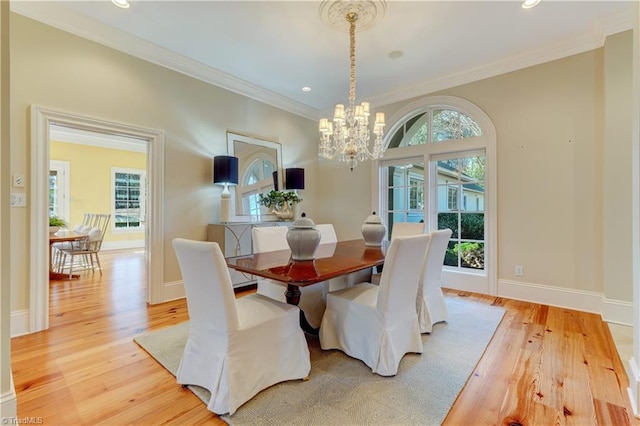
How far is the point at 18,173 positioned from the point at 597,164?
5.48 meters

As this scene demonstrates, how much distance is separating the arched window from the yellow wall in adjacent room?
22.2 ft

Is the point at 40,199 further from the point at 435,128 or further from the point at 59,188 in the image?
the point at 59,188

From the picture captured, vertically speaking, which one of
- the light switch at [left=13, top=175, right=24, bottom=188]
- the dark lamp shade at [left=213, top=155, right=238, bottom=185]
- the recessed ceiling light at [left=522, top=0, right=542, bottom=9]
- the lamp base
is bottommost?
the lamp base

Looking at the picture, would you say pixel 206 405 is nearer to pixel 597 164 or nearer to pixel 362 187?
pixel 362 187

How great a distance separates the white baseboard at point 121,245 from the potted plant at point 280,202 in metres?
5.28

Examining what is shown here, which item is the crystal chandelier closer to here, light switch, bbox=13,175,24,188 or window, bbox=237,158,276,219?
window, bbox=237,158,276,219

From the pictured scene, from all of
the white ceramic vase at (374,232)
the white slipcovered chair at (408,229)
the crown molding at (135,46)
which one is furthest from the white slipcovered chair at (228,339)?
the crown molding at (135,46)

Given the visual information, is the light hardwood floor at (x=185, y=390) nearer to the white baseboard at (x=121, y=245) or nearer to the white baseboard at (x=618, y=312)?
the white baseboard at (x=618, y=312)

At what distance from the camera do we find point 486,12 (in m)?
2.68

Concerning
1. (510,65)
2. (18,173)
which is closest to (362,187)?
(510,65)

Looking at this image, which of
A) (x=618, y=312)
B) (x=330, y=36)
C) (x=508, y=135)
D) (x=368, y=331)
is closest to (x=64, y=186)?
(x=330, y=36)

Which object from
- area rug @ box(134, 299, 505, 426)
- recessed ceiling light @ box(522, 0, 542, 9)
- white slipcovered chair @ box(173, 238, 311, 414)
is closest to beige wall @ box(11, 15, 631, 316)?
recessed ceiling light @ box(522, 0, 542, 9)

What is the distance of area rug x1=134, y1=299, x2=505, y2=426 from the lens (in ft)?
4.97

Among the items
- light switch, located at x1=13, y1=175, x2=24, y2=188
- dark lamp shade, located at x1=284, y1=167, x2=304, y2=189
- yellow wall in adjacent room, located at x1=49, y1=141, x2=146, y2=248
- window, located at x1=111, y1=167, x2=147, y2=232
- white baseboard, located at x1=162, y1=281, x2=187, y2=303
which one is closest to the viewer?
light switch, located at x1=13, y1=175, x2=24, y2=188
